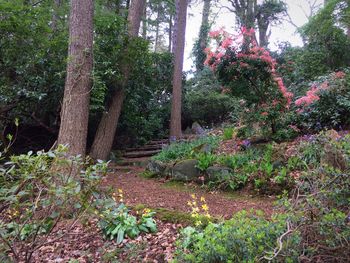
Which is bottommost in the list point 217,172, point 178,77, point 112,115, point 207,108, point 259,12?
point 217,172

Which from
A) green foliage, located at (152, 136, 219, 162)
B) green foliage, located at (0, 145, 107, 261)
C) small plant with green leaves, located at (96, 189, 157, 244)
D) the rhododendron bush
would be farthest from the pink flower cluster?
green foliage, located at (0, 145, 107, 261)

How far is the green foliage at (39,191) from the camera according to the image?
7.68ft

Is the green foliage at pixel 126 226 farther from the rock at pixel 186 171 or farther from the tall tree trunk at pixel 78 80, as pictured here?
the rock at pixel 186 171

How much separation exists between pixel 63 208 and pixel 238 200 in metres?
3.39

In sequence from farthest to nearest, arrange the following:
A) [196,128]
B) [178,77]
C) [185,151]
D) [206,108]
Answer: [206,108]
[196,128]
[178,77]
[185,151]

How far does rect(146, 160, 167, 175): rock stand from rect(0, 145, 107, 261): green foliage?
4.57m

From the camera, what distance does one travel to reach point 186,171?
22.1 ft

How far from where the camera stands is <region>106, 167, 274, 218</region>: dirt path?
15.6ft

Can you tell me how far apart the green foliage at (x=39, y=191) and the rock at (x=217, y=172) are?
374 cm

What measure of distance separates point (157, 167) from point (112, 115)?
79.4 inches

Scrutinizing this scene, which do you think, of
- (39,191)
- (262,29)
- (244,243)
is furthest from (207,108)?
(39,191)

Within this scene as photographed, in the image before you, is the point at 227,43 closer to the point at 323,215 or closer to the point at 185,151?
the point at 185,151

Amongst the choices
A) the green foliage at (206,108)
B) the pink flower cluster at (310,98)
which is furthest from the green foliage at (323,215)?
the green foliage at (206,108)

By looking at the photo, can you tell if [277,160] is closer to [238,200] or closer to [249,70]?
[238,200]
